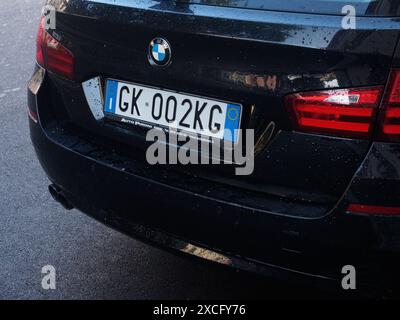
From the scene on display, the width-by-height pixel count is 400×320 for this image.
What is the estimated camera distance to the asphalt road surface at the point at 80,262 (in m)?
2.84

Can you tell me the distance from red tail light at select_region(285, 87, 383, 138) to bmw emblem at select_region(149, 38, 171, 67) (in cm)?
49

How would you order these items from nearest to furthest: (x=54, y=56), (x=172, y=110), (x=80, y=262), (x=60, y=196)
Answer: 1. (x=172, y=110)
2. (x=54, y=56)
3. (x=60, y=196)
4. (x=80, y=262)

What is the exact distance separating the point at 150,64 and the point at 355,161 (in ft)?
2.70

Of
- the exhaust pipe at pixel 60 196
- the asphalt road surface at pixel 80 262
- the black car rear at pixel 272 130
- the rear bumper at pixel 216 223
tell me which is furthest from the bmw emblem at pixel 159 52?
the exhaust pipe at pixel 60 196

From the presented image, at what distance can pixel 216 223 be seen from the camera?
2104 mm

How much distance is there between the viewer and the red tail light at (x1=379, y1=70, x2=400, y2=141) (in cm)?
182

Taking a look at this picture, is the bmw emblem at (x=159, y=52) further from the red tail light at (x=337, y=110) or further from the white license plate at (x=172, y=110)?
the red tail light at (x=337, y=110)

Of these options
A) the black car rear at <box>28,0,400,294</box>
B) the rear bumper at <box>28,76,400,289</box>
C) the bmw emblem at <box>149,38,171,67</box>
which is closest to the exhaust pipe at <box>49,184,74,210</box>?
the rear bumper at <box>28,76,400,289</box>

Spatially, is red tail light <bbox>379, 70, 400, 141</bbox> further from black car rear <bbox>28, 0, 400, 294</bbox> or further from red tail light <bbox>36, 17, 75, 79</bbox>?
red tail light <bbox>36, 17, 75, 79</bbox>

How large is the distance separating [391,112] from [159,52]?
84 centimetres

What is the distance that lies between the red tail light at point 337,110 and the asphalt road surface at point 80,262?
580mm

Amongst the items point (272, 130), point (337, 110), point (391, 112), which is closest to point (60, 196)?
point (272, 130)

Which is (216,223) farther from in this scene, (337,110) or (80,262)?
(80,262)
